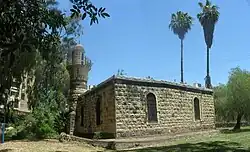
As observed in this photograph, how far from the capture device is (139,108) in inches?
725

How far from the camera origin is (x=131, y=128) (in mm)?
17844

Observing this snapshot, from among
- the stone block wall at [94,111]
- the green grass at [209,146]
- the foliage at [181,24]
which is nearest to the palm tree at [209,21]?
the foliage at [181,24]

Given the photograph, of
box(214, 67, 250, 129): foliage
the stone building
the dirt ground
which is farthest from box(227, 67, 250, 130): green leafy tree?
the dirt ground

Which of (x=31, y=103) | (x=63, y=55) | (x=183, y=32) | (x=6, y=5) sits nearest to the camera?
(x=6, y=5)

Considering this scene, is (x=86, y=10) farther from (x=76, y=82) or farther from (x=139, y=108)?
(x=76, y=82)

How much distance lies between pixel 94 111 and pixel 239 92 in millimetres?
12037

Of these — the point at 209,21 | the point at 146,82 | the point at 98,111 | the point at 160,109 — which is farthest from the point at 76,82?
the point at 209,21

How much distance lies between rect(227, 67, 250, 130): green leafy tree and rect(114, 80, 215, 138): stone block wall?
11.4ft

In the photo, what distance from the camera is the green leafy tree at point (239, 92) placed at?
25.0 meters

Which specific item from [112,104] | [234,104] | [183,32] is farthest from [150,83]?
[183,32]

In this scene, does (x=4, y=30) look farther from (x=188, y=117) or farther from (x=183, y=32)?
(x=183, y=32)

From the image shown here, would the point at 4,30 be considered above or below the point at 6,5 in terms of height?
below

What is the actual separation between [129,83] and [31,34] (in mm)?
12515

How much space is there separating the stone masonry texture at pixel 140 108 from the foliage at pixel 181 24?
93.1 ft
